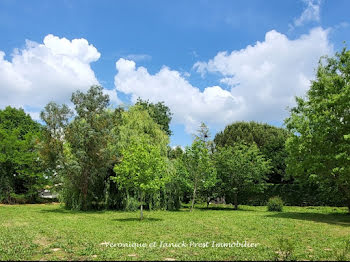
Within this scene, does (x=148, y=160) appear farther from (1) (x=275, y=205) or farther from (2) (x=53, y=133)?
(1) (x=275, y=205)

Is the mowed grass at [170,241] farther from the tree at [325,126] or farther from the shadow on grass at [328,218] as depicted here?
the tree at [325,126]

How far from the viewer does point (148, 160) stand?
15727 millimetres

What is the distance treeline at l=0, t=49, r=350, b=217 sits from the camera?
16.4 m

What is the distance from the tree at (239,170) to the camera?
27078mm

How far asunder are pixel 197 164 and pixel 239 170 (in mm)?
5675

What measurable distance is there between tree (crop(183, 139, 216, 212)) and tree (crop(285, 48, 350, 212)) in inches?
260

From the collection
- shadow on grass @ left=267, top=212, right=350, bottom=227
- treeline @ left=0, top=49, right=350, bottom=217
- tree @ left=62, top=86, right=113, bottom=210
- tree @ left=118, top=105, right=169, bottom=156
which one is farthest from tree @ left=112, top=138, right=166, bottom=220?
shadow on grass @ left=267, top=212, right=350, bottom=227

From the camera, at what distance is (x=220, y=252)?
7.98m

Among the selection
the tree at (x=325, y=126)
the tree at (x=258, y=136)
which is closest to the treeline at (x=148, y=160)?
the tree at (x=325, y=126)

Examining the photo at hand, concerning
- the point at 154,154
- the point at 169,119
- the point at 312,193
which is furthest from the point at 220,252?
the point at 169,119

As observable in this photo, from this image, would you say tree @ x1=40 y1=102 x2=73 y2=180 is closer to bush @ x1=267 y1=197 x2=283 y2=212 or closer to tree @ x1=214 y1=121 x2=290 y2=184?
bush @ x1=267 y1=197 x2=283 y2=212

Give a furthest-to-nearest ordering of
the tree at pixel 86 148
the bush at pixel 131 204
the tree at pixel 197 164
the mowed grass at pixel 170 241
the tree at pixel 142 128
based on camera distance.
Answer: the tree at pixel 142 128, the tree at pixel 197 164, the bush at pixel 131 204, the tree at pixel 86 148, the mowed grass at pixel 170 241

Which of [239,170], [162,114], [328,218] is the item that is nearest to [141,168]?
[328,218]

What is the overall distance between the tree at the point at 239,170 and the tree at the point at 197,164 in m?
3.28
